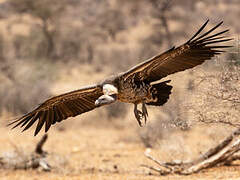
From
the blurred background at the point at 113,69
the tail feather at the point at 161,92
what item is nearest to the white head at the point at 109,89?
the tail feather at the point at 161,92

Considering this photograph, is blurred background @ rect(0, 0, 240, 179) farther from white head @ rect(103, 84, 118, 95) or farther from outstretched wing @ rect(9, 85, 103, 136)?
outstretched wing @ rect(9, 85, 103, 136)

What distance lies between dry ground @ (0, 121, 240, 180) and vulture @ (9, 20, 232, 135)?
1.82m

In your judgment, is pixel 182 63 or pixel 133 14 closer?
pixel 182 63

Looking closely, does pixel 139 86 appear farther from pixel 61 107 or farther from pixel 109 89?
pixel 61 107

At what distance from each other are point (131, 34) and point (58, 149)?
23599 mm

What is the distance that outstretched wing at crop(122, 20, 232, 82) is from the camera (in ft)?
17.2

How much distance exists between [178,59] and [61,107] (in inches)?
91.3

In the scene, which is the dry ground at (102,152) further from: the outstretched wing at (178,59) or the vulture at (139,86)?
the outstretched wing at (178,59)

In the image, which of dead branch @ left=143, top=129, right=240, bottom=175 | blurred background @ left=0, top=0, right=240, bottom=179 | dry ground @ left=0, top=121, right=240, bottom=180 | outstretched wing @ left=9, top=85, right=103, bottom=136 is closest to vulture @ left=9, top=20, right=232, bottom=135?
outstretched wing @ left=9, top=85, right=103, bottom=136

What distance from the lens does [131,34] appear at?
34.9 m

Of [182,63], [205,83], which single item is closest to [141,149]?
[205,83]

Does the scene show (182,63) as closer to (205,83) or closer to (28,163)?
(205,83)

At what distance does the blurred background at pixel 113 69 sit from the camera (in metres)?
6.39

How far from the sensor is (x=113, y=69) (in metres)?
23.2
